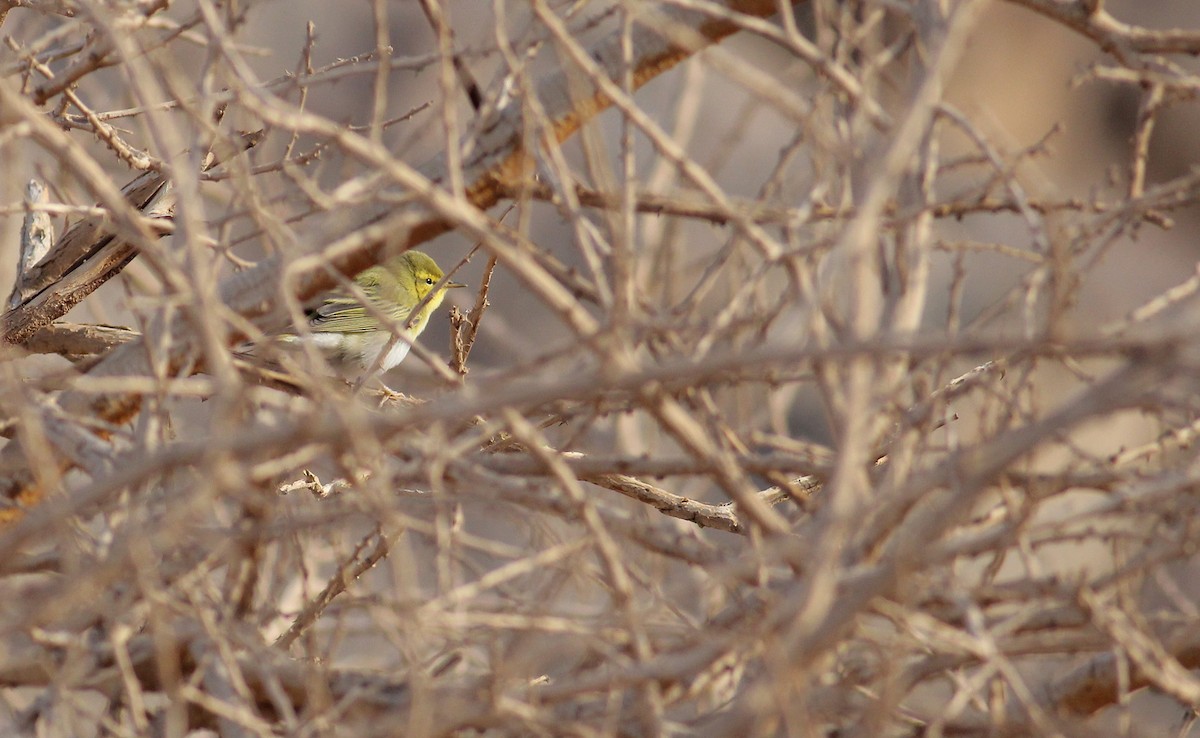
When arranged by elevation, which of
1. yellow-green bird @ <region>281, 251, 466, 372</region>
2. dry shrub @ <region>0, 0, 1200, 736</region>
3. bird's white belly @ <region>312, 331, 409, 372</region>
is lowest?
bird's white belly @ <region>312, 331, 409, 372</region>

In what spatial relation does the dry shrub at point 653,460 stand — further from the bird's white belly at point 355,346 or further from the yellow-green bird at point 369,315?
the bird's white belly at point 355,346

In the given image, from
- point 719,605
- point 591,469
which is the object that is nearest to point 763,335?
point 591,469

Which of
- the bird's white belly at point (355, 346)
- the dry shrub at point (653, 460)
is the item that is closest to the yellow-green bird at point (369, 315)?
the bird's white belly at point (355, 346)

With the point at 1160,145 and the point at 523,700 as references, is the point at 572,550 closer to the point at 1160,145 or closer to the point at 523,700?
the point at 523,700

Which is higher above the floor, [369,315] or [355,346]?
[369,315]

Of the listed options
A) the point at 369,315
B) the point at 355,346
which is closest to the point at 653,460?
the point at 369,315

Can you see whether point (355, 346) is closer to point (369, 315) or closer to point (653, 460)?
point (369, 315)

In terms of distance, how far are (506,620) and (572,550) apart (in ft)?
0.63

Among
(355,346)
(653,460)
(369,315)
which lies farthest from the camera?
(355,346)

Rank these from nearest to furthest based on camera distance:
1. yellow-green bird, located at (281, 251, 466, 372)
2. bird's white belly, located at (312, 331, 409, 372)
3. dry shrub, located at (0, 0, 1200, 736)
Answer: dry shrub, located at (0, 0, 1200, 736) < yellow-green bird, located at (281, 251, 466, 372) < bird's white belly, located at (312, 331, 409, 372)

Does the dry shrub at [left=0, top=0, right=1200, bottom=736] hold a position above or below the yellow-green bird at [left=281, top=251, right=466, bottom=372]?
above

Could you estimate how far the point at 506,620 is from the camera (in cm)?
244

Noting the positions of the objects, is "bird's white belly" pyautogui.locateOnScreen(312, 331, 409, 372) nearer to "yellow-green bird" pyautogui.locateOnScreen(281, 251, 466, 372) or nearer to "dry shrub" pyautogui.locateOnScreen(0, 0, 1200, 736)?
"yellow-green bird" pyautogui.locateOnScreen(281, 251, 466, 372)

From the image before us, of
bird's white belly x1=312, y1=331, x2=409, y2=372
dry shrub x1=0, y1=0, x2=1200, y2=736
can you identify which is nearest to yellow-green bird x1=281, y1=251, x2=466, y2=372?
bird's white belly x1=312, y1=331, x2=409, y2=372
